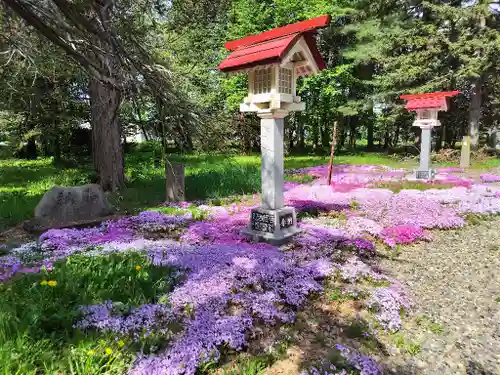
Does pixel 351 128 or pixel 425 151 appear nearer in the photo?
pixel 425 151

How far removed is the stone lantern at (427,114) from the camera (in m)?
14.0

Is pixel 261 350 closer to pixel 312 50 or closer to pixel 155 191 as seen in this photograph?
pixel 312 50

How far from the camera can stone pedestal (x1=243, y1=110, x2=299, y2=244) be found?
687 cm

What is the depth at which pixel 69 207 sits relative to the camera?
8094mm

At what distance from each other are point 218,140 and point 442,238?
664cm

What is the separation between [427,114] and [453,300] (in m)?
11.4

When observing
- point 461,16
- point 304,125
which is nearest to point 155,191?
point 461,16

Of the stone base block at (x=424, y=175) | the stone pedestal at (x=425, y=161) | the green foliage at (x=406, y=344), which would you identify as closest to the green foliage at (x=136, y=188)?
the stone base block at (x=424, y=175)

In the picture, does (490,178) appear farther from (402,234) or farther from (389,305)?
(389,305)

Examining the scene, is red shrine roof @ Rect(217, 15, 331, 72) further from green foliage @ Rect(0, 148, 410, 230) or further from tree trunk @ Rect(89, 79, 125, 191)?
tree trunk @ Rect(89, 79, 125, 191)

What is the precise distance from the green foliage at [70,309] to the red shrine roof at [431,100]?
12973 millimetres

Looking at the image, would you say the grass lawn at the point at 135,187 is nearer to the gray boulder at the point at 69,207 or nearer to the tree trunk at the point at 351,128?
the gray boulder at the point at 69,207

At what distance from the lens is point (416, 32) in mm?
22062

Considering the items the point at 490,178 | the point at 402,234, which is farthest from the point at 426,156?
the point at 402,234
